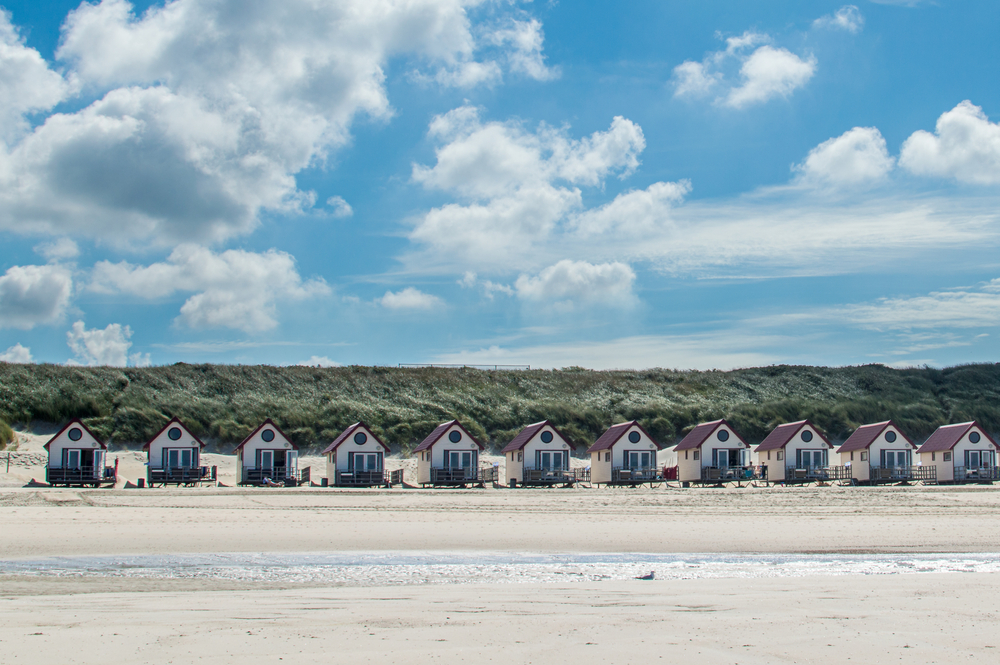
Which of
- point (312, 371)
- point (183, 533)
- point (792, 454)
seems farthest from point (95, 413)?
point (792, 454)

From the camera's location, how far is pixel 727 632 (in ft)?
29.1

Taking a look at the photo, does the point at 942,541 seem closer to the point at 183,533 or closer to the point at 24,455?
the point at 183,533

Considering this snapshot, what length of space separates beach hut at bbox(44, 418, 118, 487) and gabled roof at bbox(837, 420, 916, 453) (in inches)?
1551

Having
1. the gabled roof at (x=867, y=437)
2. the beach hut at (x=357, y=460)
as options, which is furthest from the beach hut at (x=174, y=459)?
the gabled roof at (x=867, y=437)

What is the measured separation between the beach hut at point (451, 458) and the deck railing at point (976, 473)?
25.7m

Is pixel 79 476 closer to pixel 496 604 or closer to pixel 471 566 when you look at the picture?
pixel 471 566

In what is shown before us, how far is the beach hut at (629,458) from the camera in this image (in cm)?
4444

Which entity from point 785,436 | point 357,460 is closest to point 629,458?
point 785,436

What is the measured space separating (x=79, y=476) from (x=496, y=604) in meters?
35.9

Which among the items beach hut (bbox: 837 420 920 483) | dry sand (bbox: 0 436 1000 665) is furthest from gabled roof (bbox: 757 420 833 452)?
dry sand (bbox: 0 436 1000 665)

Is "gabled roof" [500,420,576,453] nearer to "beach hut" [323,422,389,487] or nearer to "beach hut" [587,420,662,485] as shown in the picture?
"beach hut" [587,420,662,485]

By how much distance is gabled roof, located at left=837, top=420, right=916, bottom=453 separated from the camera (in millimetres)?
45406

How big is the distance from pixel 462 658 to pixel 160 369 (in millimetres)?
68345

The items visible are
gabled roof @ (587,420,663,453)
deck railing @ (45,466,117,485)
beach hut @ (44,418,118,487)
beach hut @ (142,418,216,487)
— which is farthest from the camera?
gabled roof @ (587,420,663,453)
